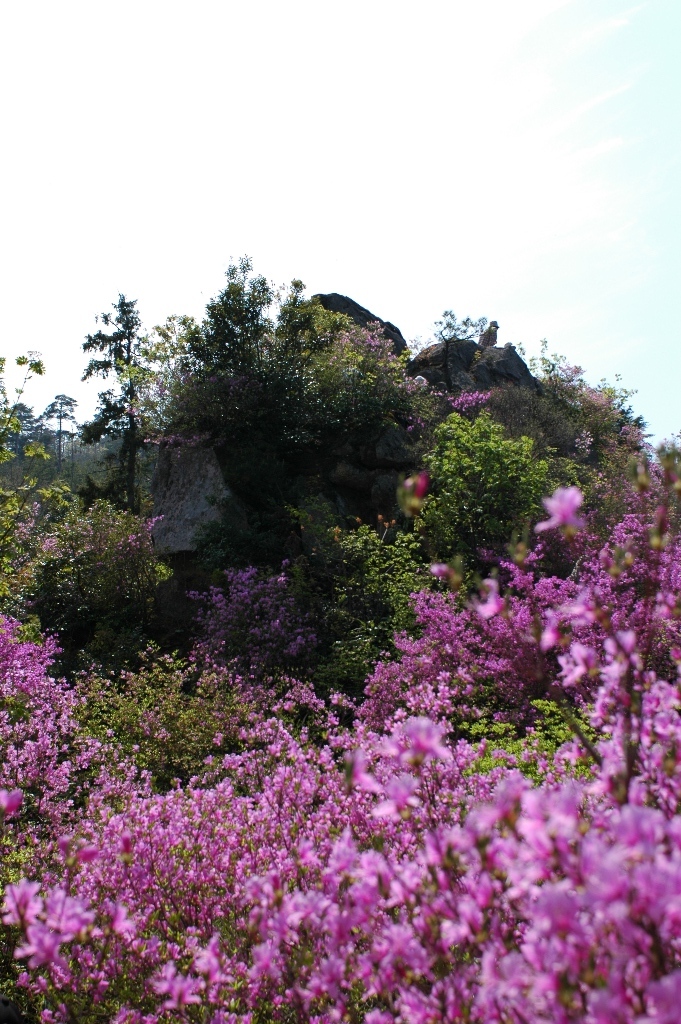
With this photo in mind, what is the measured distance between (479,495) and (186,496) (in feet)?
18.1

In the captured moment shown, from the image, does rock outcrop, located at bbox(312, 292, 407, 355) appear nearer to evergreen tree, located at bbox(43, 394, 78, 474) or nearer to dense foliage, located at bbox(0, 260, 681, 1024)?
dense foliage, located at bbox(0, 260, 681, 1024)

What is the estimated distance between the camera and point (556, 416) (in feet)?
55.4

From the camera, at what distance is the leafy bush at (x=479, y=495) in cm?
1049

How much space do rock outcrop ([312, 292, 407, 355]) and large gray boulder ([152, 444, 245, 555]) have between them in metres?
10.7

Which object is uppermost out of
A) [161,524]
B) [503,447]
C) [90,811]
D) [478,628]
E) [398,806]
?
[503,447]

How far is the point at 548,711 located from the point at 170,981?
4.49 metres

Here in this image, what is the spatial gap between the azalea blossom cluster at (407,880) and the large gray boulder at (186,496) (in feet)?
23.5

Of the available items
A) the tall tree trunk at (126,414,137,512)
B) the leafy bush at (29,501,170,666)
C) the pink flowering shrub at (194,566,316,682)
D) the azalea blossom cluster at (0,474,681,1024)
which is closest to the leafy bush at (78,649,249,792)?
the pink flowering shrub at (194,566,316,682)

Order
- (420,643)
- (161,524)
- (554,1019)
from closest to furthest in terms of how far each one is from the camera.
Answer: (554,1019) < (420,643) < (161,524)

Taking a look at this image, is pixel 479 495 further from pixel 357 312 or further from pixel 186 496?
pixel 357 312

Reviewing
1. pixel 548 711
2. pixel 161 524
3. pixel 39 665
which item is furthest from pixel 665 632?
pixel 161 524

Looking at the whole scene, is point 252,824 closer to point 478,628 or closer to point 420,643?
point 420,643

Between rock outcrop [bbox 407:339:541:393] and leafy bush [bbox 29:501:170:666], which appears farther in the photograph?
rock outcrop [bbox 407:339:541:393]

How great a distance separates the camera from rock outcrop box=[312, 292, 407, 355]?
22562 mm
